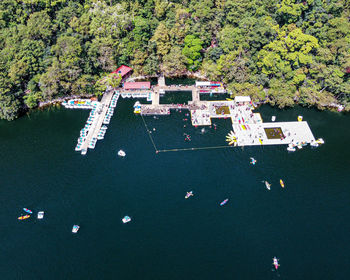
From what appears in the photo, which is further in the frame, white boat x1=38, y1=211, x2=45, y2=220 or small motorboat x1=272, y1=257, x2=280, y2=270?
white boat x1=38, y1=211, x2=45, y2=220

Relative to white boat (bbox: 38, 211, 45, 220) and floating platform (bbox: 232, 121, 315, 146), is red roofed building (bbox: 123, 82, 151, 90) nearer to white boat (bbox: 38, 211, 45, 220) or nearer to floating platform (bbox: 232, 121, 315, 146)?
floating platform (bbox: 232, 121, 315, 146)

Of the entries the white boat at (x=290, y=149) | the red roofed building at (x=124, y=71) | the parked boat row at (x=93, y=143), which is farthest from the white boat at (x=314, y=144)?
the red roofed building at (x=124, y=71)

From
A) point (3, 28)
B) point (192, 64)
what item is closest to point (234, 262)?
point (192, 64)

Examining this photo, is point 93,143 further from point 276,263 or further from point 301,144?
point 301,144

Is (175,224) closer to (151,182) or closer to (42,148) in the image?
(151,182)

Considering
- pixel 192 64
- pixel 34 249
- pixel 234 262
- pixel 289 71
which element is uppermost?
pixel 192 64

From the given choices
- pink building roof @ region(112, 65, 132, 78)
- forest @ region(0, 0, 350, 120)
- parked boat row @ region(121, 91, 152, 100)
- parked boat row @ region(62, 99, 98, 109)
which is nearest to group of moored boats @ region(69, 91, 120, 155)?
parked boat row @ region(62, 99, 98, 109)

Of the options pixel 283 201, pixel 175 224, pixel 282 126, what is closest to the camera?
pixel 175 224

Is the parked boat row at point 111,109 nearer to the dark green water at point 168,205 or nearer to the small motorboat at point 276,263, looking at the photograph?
the dark green water at point 168,205
